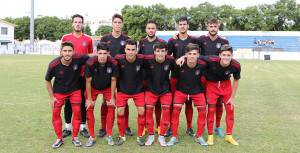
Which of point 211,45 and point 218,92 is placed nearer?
point 218,92

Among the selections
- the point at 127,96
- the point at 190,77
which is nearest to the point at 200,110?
the point at 190,77

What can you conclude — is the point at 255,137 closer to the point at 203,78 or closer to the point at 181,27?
the point at 203,78

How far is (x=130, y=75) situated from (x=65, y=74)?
108cm

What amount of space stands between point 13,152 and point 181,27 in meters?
3.46

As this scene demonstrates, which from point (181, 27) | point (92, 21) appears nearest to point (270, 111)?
point (181, 27)

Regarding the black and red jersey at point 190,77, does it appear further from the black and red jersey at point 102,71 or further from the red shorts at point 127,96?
the black and red jersey at point 102,71

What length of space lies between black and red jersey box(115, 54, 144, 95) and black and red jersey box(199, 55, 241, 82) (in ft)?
3.71

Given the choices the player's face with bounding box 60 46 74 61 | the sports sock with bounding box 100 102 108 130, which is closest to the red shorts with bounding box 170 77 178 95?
the sports sock with bounding box 100 102 108 130

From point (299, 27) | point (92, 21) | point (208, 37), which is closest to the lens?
point (208, 37)

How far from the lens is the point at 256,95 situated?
9.10m

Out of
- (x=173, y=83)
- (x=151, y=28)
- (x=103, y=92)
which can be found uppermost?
(x=151, y=28)

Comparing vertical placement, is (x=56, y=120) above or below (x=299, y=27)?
below

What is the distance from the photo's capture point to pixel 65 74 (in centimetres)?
445

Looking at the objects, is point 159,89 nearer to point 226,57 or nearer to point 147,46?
point 147,46
